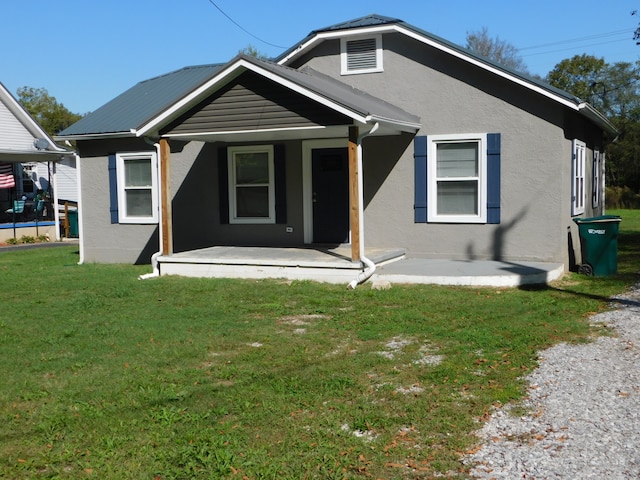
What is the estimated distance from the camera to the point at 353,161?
34.1 ft

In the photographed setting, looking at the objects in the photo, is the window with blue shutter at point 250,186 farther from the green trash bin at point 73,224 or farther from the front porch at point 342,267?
the green trash bin at point 73,224

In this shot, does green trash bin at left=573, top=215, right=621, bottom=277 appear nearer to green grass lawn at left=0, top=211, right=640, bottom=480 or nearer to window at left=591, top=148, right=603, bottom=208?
green grass lawn at left=0, top=211, right=640, bottom=480

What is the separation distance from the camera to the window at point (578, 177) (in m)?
12.1

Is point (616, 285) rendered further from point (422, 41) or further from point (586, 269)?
point (422, 41)

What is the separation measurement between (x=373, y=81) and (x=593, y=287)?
538 cm

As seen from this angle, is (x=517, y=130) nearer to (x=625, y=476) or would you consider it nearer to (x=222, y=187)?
(x=222, y=187)

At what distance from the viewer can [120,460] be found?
13.8 feet

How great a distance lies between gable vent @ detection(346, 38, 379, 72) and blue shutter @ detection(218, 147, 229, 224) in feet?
10.2

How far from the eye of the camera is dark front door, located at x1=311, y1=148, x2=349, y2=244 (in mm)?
13031

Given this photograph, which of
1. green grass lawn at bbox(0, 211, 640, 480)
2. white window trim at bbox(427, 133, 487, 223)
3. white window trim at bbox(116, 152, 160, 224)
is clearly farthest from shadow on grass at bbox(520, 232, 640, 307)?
white window trim at bbox(116, 152, 160, 224)

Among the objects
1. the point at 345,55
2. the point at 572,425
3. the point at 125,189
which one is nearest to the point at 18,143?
the point at 125,189

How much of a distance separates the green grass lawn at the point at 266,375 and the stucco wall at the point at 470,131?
5.41 feet

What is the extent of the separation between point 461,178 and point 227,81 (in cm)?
432

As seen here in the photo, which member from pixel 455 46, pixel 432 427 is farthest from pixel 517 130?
pixel 432 427
